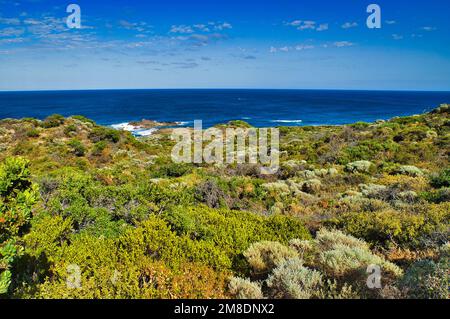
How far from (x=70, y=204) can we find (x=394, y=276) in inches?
240

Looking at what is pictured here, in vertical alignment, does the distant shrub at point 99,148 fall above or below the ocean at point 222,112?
below

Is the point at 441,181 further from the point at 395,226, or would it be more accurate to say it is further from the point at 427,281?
the point at 427,281

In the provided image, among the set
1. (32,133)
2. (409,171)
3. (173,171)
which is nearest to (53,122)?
(32,133)

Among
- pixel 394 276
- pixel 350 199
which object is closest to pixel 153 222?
pixel 394 276

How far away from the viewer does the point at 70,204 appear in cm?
620

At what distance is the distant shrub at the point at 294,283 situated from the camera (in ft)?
11.4

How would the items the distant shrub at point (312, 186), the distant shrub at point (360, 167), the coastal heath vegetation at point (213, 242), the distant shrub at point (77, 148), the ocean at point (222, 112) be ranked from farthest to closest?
the ocean at point (222, 112) → the distant shrub at point (77, 148) → the distant shrub at point (360, 167) → the distant shrub at point (312, 186) → the coastal heath vegetation at point (213, 242)

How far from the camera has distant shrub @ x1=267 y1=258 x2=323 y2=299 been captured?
11.4 ft

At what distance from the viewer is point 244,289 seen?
3588 millimetres

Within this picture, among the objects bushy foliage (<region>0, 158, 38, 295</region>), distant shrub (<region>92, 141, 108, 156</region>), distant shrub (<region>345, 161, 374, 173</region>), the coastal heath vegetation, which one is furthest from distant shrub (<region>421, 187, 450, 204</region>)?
distant shrub (<region>92, 141, 108, 156</region>)

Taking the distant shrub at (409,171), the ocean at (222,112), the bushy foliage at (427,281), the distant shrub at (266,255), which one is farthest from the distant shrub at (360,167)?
the ocean at (222,112)

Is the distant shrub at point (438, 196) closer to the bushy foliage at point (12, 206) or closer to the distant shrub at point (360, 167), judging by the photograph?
the distant shrub at point (360, 167)

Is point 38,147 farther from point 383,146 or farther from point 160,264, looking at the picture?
point 383,146

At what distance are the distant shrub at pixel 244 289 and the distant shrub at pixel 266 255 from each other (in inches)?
26.2
